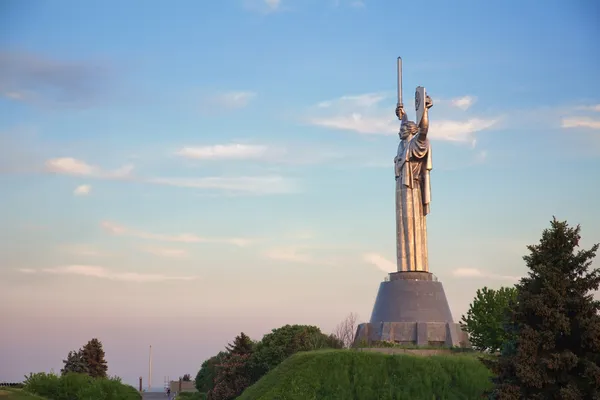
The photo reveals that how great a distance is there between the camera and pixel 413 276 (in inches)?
1471

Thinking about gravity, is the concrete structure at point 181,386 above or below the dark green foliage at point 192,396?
above

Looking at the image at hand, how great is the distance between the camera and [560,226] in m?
20.9

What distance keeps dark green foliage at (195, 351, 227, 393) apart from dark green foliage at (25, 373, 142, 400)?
31.4 feet

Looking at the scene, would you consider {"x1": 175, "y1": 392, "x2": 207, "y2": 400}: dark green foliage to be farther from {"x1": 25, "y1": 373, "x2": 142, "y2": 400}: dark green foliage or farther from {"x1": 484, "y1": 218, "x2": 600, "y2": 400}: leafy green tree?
{"x1": 484, "y1": 218, "x2": 600, "y2": 400}: leafy green tree

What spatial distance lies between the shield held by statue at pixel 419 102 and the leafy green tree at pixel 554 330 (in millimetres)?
17596

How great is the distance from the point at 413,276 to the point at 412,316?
7.90 ft

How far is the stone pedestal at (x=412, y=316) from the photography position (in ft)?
115

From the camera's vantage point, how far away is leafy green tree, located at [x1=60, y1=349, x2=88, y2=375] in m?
50.9

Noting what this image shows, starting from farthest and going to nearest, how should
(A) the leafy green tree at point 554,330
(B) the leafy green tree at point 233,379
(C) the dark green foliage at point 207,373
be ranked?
(C) the dark green foliage at point 207,373 < (B) the leafy green tree at point 233,379 < (A) the leafy green tree at point 554,330

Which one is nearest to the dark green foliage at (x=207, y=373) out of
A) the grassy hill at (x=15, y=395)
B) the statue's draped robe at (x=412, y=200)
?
the grassy hill at (x=15, y=395)

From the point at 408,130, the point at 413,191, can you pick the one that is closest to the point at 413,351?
the point at 413,191

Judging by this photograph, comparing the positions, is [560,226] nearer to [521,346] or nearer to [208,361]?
[521,346]

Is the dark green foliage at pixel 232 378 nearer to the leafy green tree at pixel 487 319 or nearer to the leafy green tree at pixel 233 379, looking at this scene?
the leafy green tree at pixel 233 379

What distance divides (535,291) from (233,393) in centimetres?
1973
